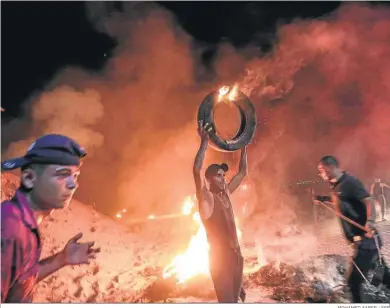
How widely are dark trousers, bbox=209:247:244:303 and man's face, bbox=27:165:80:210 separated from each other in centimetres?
262

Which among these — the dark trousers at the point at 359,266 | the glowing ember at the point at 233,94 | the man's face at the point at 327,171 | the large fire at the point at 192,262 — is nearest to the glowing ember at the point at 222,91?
the glowing ember at the point at 233,94

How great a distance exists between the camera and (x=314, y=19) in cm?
977

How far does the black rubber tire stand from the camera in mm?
5656

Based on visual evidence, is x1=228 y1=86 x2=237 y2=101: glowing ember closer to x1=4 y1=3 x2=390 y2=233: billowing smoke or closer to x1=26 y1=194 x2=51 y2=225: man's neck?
x1=26 y1=194 x2=51 y2=225: man's neck

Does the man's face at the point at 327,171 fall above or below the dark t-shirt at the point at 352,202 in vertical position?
above

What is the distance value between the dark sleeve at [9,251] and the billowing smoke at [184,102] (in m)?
6.96

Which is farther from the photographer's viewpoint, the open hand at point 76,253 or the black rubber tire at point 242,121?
the black rubber tire at point 242,121

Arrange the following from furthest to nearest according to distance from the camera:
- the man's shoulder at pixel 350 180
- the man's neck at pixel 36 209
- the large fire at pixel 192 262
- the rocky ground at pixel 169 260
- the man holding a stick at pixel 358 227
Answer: the large fire at pixel 192 262 < the rocky ground at pixel 169 260 < the man's shoulder at pixel 350 180 < the man holding a stick at pixel 358 227 < the man's neck at pixel 36 209

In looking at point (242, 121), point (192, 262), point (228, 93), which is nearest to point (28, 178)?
point (228, 93)

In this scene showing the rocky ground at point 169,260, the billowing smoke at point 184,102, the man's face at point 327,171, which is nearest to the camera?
the man's face at point 327,171

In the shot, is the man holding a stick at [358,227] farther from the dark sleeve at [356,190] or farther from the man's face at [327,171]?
the man's face at [327,171]

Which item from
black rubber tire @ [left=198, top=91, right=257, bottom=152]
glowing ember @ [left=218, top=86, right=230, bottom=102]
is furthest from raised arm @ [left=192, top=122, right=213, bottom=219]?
glowing ember @ [left=218, top=86, right=230, bottom=102]

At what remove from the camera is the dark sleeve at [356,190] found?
5430mm

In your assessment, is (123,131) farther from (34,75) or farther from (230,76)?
(230,76)
